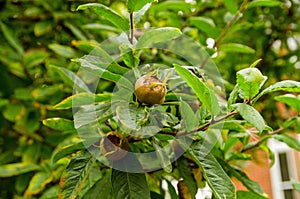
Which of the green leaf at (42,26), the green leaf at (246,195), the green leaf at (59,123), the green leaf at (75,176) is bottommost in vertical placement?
the green leaf at (246,195)

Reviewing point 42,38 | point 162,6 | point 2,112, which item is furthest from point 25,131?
point 162,6

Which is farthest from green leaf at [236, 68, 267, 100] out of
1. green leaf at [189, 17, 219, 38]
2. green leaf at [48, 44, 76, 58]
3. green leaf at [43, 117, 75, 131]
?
green leaf at [48, 44, 76, 58]

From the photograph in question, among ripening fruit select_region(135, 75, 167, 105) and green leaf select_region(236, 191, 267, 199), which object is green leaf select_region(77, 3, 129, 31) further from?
green leaf select_region(236, 191, 267, 199)

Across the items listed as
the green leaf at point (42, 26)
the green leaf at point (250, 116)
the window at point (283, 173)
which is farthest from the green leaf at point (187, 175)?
the window at point (283, 173)

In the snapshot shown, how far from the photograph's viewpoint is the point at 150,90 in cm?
66

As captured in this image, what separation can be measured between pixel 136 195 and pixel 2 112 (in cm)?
93

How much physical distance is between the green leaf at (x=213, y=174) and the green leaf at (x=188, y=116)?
0.15 feet

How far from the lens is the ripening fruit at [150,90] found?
0.66m

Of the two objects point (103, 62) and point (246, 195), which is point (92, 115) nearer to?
point (103, 62)

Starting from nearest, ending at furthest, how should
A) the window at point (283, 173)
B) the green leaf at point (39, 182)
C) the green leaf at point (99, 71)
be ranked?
the green leaf at point (99, 71) → the green leaf at point (39, 182) → the window at point (283, 173)

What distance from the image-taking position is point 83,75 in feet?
3.90

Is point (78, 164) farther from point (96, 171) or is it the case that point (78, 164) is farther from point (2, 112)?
point (2, 112)

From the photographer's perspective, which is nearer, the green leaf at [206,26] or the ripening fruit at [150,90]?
the ripening fruit at [150,90]

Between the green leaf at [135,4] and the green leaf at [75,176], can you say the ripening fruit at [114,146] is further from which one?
the green leaf at [135,4]
